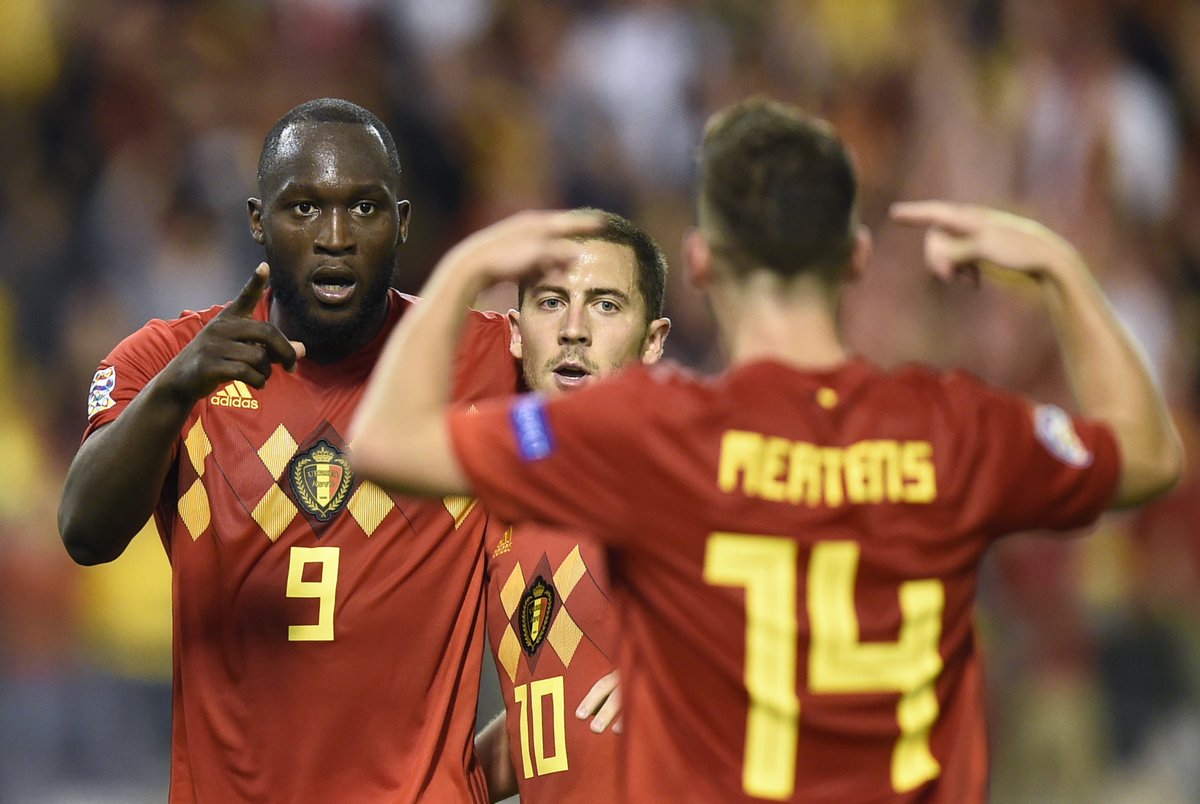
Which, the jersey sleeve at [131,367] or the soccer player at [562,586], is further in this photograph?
the soccer player at [562,586]

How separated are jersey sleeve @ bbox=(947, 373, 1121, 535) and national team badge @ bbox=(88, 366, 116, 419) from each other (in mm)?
2144

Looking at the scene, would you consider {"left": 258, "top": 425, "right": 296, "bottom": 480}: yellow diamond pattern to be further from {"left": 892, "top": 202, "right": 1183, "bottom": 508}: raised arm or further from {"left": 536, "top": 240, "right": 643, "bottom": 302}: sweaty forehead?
{"left": 892, "top": 202, "right": 1183, "bottom": 508}: raised arm

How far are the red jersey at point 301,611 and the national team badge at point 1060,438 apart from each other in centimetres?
182

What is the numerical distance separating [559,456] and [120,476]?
143 centimetres

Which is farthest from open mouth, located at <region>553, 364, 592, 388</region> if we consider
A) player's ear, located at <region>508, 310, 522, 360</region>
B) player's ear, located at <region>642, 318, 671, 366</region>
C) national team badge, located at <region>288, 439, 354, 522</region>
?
national team badge, located at <region>288, 439, 354, 522</region>

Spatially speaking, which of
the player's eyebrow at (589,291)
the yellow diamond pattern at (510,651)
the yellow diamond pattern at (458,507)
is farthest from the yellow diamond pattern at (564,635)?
the player's eyebrow at (589,291)

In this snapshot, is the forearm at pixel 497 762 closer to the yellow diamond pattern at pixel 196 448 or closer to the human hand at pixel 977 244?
the yellow diamond pattern at pixel 196 448

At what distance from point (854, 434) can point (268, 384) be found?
1947 mm

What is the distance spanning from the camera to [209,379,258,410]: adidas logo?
14.7 ft

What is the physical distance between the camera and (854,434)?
10.0ft

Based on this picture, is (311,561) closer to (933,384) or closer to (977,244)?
(933,384)

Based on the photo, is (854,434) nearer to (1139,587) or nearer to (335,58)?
(1139,587)

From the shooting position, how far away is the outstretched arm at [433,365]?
2.98 m

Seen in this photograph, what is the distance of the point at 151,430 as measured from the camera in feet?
13.0
